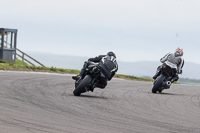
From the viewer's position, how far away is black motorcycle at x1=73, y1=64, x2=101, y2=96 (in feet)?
46.5

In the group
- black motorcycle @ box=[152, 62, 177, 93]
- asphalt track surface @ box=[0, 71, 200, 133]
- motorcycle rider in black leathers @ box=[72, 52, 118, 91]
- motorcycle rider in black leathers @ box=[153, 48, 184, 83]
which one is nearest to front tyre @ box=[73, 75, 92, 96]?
motorcycle rider in black leathers @ box=[72, 52, 118, 91]

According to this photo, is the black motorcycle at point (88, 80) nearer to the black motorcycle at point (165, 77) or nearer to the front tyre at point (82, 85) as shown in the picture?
the front tyre at point (82, 85)

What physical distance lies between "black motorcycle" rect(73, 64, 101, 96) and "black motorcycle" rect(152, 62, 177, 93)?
4.33 m

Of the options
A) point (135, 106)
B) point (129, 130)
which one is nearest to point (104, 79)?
point (135, 106)

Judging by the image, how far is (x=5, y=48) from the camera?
3656 centimetres

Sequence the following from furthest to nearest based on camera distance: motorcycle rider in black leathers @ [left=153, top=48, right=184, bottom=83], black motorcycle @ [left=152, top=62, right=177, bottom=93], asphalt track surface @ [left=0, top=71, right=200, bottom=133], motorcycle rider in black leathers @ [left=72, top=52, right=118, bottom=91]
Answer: motorcycle rider in black leathers @ [left=153, top=48, right=184, bottom=83] → black motorcycle @ [left=152, top=62, right=177, bottom=93] → motorcycle rider in black leathers @ [left=72, top=52, right=118, bottom=91] → asphalt track surface @ [left=0, top=71, right=200, bottom=133]

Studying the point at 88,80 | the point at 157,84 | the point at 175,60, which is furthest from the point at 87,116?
the point at 175,60

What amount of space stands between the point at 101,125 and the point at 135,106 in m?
4.00

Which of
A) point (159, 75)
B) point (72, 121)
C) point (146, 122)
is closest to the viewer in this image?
point (72, 121)

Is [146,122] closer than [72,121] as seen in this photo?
No

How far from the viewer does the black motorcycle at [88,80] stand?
1417cm

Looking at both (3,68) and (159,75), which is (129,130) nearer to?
(159,75)

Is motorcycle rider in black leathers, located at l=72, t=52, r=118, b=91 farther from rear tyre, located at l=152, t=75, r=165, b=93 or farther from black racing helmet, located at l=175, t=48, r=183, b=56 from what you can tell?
black racing helmet, located at l=175, t=48, r=183, b=56

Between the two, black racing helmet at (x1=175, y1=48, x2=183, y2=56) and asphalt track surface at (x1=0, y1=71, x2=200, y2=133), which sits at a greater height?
black racing helmet at (x1=175, y1=48, x2=183, y2=56)
